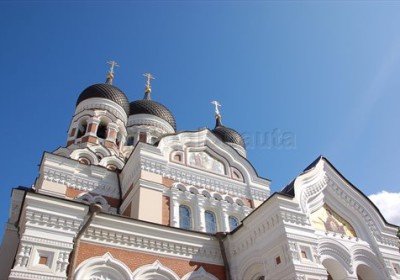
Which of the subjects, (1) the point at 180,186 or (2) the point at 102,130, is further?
(2) the point at 102,130

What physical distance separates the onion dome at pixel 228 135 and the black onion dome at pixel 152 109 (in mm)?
2943

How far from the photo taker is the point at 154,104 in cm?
2411

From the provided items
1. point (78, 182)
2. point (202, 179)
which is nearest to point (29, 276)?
point (78, 182)

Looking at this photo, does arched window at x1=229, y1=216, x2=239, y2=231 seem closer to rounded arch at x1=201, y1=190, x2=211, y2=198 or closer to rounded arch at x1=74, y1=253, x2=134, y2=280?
rounded arch at x1=201, y1=190, x2=211, y2=198

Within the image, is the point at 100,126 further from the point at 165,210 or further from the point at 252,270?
the point at 252,270

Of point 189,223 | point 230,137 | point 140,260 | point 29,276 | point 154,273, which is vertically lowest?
point 29,276

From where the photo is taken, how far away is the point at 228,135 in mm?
22781

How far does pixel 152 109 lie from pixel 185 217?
40.1 feet

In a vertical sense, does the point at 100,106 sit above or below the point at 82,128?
above

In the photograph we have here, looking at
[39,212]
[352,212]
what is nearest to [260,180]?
[352,212]

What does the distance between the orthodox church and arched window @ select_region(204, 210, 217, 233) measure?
0.05 metres

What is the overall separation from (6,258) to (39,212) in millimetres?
2650

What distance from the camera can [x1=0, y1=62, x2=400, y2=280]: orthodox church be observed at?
797cm

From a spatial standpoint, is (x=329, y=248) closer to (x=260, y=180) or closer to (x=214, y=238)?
(x=214, y=238)
